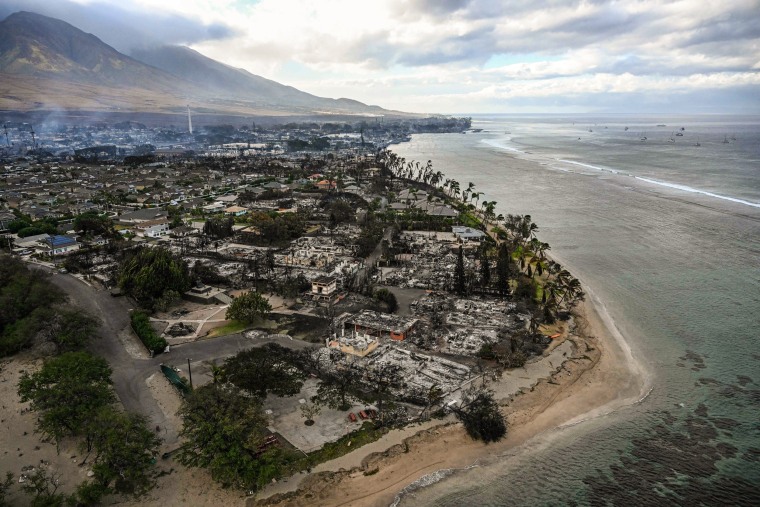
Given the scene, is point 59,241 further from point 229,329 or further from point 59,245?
point 229,329

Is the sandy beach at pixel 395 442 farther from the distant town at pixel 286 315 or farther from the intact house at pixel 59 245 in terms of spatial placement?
the intact house at pixel 59 245

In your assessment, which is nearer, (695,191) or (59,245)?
(59,245)

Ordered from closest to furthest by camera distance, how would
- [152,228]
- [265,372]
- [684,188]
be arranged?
1. [265,372]
2. [152,228]
3. [684,188]

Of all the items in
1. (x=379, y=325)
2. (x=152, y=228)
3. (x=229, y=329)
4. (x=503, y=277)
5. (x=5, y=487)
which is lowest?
(x=229, y=329)

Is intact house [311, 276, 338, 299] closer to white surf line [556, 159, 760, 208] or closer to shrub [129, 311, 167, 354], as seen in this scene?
shrub [129, 311, 167, 354]

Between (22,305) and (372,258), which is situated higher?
(22,305)

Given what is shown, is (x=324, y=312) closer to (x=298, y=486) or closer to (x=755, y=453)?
(x=298, y=486)

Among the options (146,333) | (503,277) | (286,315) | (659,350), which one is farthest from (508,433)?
(146,333)
